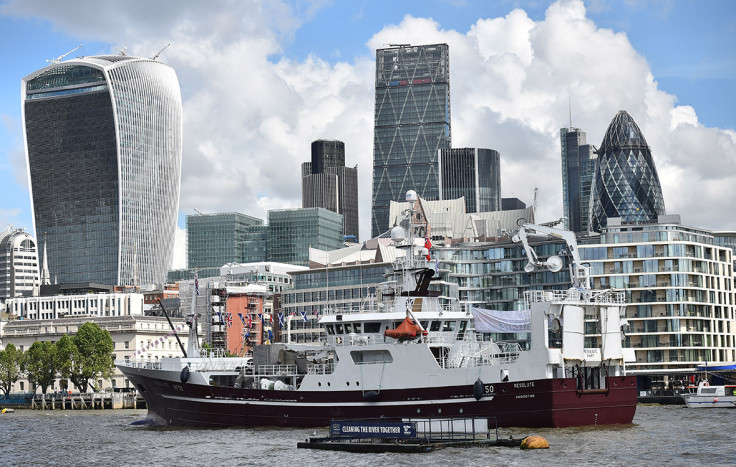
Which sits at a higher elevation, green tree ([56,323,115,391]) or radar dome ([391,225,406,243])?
radar dome ([391,225,406,243])

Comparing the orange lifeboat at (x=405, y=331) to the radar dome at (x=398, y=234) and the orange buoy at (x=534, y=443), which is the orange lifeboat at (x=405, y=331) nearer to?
the radar dome at (x=398, y=234)

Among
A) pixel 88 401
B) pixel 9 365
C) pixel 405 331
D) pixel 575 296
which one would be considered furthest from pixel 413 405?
pixel 9 365

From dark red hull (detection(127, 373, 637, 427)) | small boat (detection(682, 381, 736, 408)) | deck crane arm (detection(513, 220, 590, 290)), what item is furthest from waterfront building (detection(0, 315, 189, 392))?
deck crane arm (detection(513, 220, 590, 290))

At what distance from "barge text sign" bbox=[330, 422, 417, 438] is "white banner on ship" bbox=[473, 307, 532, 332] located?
1653 cm

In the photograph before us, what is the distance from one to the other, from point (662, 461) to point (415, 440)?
42.4 ft

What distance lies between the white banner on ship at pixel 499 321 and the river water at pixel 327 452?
9.83 meters

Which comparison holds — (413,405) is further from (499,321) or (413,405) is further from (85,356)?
(85,356)

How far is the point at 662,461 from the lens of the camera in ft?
170

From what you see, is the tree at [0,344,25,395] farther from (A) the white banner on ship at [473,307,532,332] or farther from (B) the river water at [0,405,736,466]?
(A) the white banner on ship at [473,307,532,332]

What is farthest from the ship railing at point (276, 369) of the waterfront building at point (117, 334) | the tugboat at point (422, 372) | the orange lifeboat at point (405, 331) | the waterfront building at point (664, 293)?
the waterfront building at point (117, 334)

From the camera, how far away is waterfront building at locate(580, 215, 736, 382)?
426 feet

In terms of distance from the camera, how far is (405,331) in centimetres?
6694

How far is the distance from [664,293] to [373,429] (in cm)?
8179

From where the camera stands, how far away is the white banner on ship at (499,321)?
240 ft
